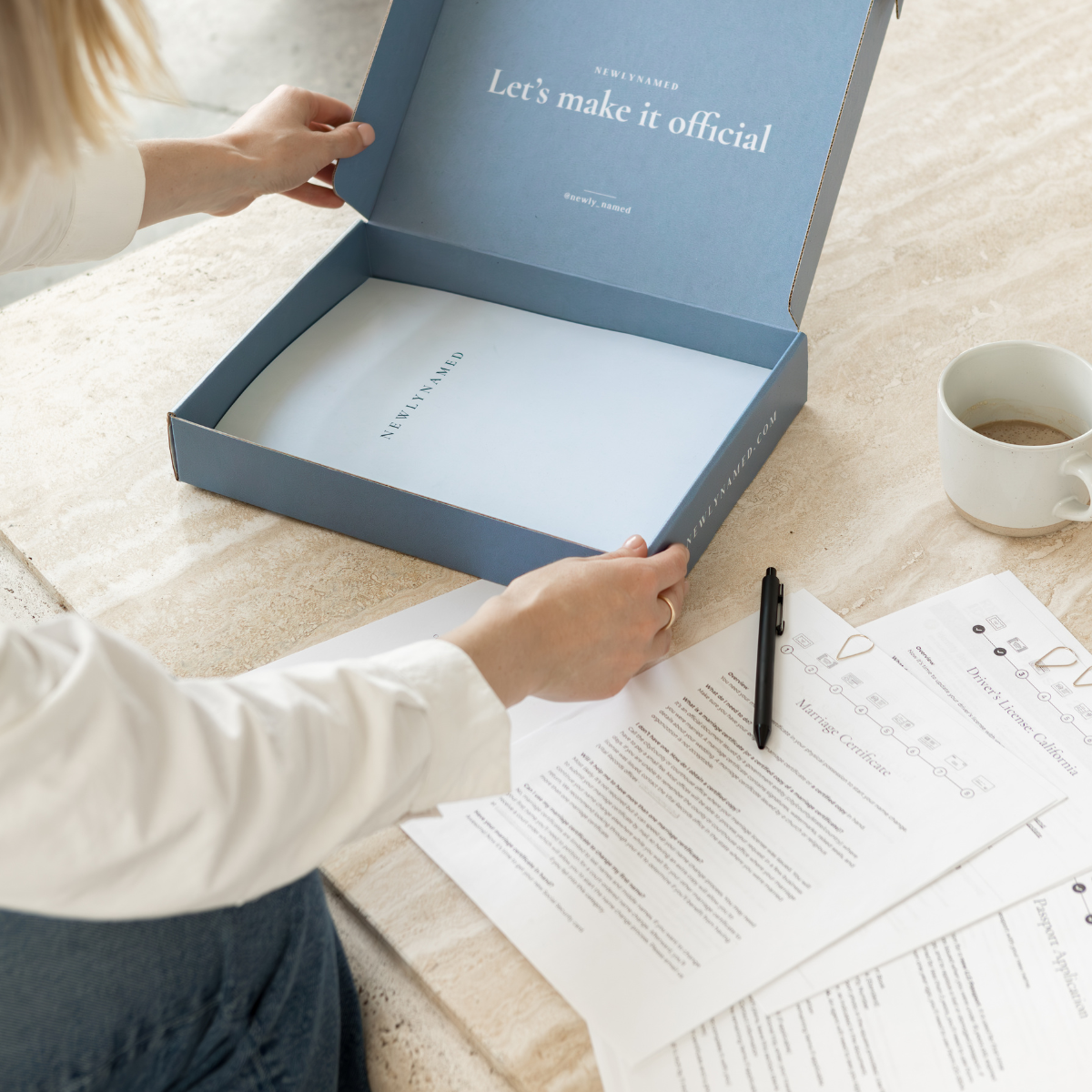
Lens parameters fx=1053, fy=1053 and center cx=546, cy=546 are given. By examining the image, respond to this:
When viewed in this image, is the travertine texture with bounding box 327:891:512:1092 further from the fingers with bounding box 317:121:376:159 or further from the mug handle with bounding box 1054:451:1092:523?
the fingers with bounding box 317:121:376:159

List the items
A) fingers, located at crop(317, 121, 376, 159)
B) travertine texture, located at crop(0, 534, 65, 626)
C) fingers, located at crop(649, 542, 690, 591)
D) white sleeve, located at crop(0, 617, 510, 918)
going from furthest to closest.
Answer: fingers, located at crop(317, 121, 376, 159) < travertine texture, located at crop(0, 534, 65, 626) < fingers, located at crop(649, 542, 690, 591) < white sleeve, located at crop(0, 617, 510, 918)

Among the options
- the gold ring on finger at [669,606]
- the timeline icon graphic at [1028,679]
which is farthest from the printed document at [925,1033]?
the gold ring on finger at [669,606]

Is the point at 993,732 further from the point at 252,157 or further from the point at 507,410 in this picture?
the point at 252,157

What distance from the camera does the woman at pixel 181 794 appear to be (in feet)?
1.36

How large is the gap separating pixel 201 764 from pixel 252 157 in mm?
594

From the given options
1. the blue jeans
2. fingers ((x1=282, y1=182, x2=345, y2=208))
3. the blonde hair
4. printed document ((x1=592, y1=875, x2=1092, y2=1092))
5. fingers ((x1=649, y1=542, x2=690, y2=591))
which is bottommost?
printed document ((x1=592, y1=875, x2=1092, y2=1092))

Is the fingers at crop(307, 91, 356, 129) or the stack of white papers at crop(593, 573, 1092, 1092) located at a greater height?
the fingers at crop(307, 91, 356, 129)

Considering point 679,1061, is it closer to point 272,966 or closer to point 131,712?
point 272,966

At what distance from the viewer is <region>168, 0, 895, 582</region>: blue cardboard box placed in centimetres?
73

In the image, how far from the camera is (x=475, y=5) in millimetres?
908

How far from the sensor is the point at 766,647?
0.65m

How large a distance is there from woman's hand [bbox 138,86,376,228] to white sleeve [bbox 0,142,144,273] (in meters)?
0.02

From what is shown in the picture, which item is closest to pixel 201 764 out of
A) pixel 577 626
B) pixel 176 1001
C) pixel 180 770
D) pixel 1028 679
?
pixel 180 770

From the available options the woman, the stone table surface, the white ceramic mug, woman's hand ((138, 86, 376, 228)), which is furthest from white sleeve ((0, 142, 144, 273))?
the white ceramic mug
